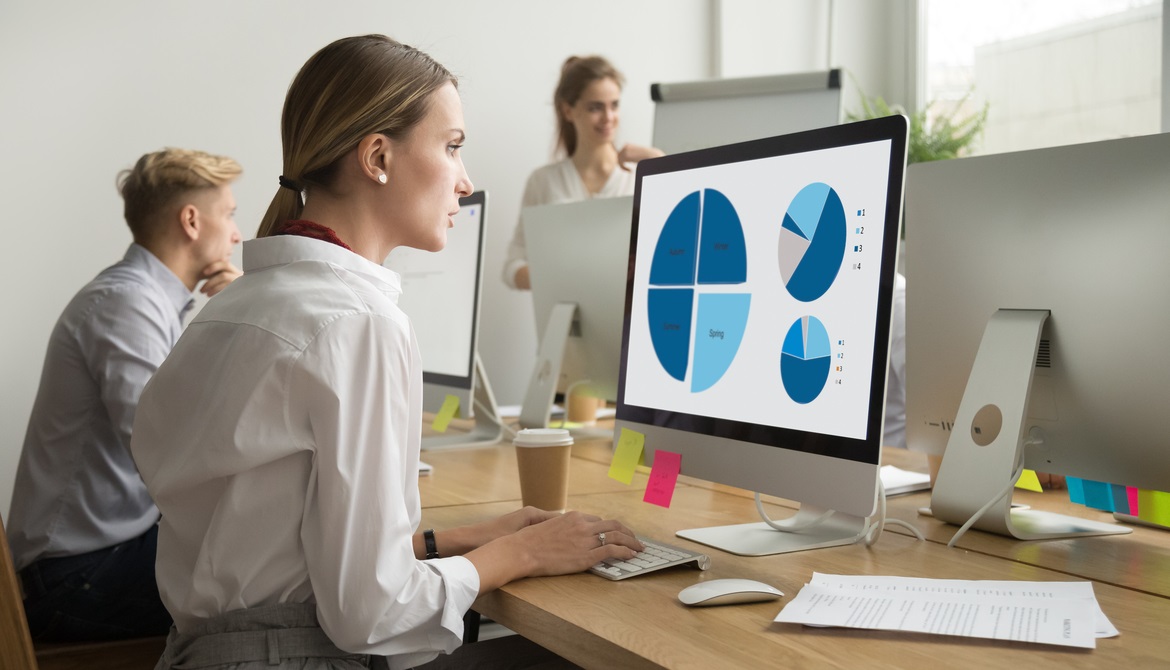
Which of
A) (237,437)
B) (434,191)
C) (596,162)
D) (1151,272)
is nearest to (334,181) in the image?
(434,191)

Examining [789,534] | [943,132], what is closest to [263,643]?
[789,534]

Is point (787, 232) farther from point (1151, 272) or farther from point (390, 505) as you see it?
point (390, 505)

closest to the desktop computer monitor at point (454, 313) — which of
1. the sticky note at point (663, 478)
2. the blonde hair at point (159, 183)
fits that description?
the blonde hair at point (159, 183)

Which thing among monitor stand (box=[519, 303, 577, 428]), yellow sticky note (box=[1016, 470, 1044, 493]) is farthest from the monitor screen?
yellow sticky note (box=[1016, 470, 1044, 493])

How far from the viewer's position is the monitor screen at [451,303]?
209 cm

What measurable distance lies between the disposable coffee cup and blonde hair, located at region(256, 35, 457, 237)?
0.48 meters

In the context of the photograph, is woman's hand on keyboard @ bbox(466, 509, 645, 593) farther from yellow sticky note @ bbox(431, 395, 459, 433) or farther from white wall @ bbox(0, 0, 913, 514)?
white wall @ bbox(0, 0, 913, 514)

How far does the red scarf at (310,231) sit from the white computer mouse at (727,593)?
1.78 feet

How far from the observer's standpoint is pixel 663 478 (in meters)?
1.37

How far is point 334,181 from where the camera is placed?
1.20 m

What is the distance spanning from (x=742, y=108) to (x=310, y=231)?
4.99ft

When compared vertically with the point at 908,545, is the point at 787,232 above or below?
above

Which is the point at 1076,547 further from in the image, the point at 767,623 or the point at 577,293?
the point at 577,293

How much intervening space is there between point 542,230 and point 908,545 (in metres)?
1.20
